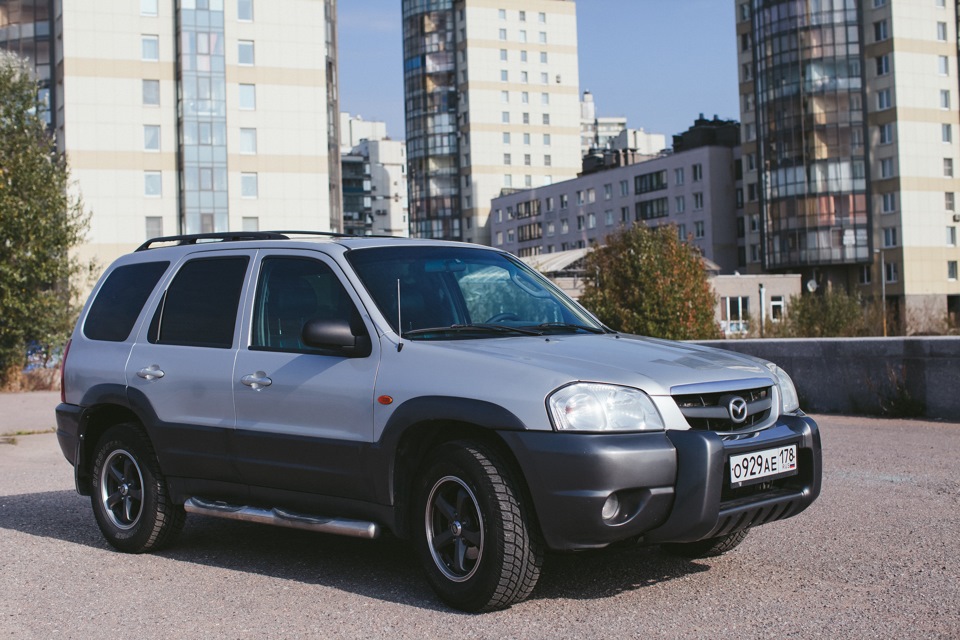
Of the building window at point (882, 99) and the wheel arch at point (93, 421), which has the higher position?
→ the building window at point (882, 99)

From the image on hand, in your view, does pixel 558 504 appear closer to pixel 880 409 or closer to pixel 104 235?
pixel 880 409

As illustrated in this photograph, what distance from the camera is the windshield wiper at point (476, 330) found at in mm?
5730

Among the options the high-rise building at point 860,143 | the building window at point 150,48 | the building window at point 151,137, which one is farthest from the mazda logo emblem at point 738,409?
the high-rise building at point 860,143

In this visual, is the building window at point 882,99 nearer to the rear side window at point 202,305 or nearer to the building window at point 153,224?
the building window at point 153,224

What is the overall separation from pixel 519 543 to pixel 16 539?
4052mm

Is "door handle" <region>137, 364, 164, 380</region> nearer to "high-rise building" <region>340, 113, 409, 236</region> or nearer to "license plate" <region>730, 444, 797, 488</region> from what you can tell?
"license plate" <region>730, 444, 797, 488</region>

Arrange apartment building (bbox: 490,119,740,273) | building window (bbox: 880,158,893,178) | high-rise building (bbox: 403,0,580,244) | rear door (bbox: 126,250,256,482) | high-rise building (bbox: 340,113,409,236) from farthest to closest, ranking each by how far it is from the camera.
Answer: high-rise building (bbox: 340,113,409,236)
high-rise building (bbox: 403,0,580,244)
apartment building (bbox: 490,119,740,273)
building window (bbox: 880,158,893,178)
rear door (bbox: 126,250,256,482)

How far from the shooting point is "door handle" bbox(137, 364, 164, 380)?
6.78 metres

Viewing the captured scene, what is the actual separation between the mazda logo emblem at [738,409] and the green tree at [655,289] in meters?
28.5

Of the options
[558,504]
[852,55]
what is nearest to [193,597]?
[558,504]

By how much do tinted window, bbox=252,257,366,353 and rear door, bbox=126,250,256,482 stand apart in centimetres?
18

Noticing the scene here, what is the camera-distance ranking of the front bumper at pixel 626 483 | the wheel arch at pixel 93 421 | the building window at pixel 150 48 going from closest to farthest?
the front bumper at pixel 626 483 → the wheel arch at pixel 93 421 → the building window at pixel 150 48

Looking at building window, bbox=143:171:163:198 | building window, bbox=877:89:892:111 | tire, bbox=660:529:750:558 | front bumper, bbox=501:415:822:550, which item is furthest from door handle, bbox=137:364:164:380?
building window, bbox=877:89:892:111

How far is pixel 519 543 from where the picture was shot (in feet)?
16.4
